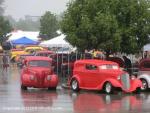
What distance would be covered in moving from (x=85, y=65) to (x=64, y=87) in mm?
2506

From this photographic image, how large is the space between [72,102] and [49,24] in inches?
2218

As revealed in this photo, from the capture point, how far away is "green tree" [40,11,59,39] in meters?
78.1

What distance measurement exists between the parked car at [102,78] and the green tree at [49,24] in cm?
4936

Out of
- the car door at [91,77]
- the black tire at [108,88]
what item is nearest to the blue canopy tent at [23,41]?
the car door at [91,77]

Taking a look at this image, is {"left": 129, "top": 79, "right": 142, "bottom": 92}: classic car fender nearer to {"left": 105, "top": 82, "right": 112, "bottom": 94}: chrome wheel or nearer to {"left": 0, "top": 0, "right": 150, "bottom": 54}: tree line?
{"left": 105, "top": 82, "right": 112, "bottom": 94}: chrome wheel

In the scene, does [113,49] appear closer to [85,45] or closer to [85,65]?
[85,45]

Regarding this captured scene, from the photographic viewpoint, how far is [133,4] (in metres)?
32.2

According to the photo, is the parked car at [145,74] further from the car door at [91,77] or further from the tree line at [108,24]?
the car door at [91,77]

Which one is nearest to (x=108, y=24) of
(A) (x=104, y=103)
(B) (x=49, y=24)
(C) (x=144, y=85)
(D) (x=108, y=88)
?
(C) (x=144, y=85)

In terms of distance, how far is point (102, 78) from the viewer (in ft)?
89.9

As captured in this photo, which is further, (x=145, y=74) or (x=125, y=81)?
(x=145, y=74)

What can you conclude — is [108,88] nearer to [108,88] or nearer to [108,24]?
[108,88]

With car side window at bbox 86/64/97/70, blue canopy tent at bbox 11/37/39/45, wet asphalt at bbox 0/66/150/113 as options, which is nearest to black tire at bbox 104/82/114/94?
wet asphalt at bbox 0/66/150/113

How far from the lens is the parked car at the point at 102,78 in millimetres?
27031
